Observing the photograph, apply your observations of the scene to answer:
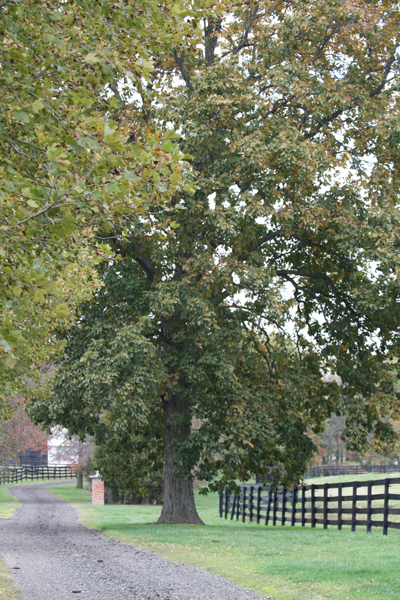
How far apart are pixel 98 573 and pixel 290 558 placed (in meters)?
3.27

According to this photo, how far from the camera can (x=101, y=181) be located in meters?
5.14

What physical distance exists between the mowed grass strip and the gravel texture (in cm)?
47

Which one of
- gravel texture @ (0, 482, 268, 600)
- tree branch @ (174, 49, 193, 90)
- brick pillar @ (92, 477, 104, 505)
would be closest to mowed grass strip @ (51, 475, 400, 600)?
gravel texture @ (0, 482, 268, 600)

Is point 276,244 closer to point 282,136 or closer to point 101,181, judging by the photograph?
point 282,136

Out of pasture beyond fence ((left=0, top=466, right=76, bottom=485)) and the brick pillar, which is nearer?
the brick pillar

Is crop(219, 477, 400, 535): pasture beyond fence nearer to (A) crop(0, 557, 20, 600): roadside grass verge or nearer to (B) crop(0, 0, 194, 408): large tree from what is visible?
(A) crop(0, 557, 20, 600): roadside grass verge

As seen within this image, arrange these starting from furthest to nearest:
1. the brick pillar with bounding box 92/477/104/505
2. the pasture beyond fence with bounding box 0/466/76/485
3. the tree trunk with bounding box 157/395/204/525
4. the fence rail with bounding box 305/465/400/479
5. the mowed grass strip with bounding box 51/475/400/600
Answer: the pasture beyond fence with bounding box 0/466/76/485 < the fence rail with bounding box 305/465/400/479 < the brick pillar with bounding box 92/477/104/505 < the tree trunk with bounding box 157/395/204/525 < the mowed grass strip with bounding box 51/475/400/600

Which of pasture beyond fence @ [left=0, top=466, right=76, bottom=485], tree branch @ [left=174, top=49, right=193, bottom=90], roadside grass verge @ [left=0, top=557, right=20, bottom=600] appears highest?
tree branch @ [left=174, top=49, right=193, bottom=90]

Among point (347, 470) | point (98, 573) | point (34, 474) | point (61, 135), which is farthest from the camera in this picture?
point (34, 474)

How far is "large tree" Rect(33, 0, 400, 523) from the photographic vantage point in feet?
49.9

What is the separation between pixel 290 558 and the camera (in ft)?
35.3

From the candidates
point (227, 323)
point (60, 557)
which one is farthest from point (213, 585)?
point (227, 323)

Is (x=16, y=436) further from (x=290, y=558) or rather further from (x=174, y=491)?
(x=290, y=558)

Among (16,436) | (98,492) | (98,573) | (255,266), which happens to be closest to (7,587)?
(98,573)
